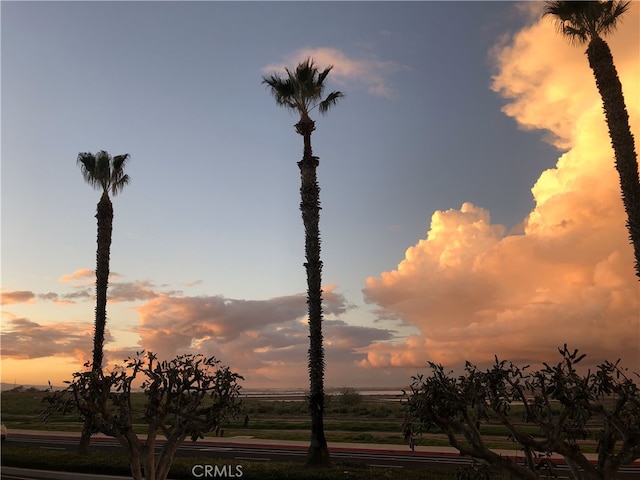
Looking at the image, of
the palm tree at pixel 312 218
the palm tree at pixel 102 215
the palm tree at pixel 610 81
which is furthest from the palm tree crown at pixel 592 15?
the palm tree at pixel 102 215

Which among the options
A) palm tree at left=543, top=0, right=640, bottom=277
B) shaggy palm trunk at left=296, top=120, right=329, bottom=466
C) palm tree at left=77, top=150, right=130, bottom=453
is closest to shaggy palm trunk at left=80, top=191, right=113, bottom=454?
palm tree at left=77, top=150, right=130, bottom=453

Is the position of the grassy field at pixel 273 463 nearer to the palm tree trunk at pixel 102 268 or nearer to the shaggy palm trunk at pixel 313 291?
the shaggy palm trunk at pixel 313 291

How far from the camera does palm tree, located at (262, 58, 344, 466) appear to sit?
75.0ft

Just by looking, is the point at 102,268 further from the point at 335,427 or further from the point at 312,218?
the point at 335,427

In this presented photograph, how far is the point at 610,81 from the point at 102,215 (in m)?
28.2

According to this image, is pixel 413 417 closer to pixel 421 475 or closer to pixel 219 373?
pixel 219 373

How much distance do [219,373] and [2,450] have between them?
77.6 feet

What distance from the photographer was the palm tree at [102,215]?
29.7m

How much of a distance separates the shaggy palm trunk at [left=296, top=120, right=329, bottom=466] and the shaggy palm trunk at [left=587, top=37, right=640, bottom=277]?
1325cm

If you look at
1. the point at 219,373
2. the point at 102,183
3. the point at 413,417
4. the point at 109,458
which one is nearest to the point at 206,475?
the point at 109,458

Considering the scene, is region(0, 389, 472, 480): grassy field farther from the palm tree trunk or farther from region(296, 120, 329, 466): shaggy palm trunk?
the palm tree trunk

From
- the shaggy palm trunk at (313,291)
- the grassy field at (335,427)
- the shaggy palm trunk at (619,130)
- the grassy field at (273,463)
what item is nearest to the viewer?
the shaggy palm trunk at (619,130)

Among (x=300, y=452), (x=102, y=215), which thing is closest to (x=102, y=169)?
(x=102, y=215)

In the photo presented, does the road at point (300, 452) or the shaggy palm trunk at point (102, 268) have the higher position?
the shaggy palm trunk at point (102, 268)
